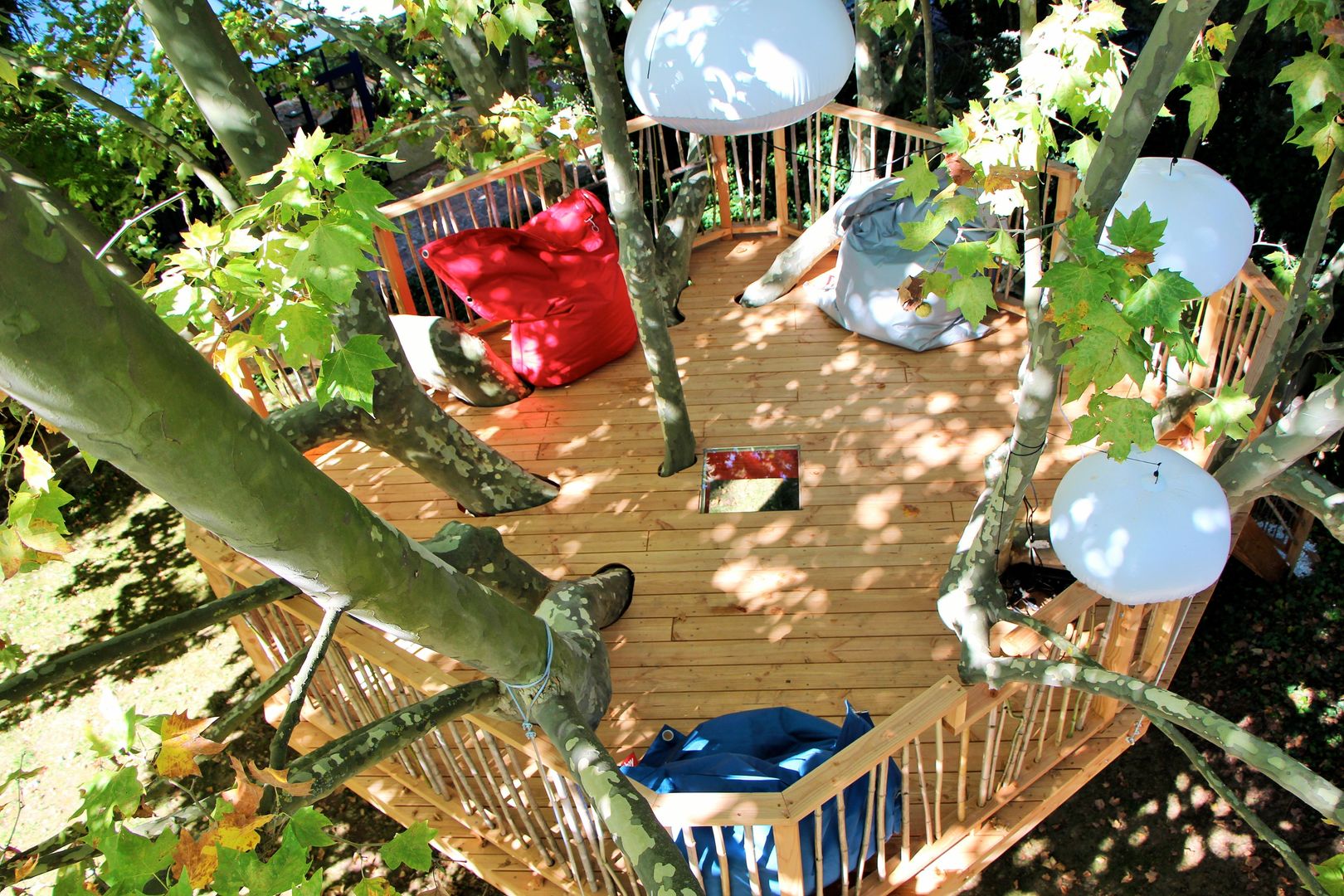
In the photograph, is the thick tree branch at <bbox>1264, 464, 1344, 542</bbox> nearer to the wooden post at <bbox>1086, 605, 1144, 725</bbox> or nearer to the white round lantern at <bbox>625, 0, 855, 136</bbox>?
the wooden post at <bbox>1086, 605, 1144, 725</bbox>

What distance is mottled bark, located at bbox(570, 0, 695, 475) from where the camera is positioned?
155 inches

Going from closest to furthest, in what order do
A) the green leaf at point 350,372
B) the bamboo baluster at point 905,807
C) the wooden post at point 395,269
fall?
the green leaf at point 350,372 < the bamboo baluster at point 905,807 < the wooden post at point 395,269

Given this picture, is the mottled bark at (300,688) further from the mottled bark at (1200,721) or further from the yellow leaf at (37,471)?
the mottled bark at (1200,721)

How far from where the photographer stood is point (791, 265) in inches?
240

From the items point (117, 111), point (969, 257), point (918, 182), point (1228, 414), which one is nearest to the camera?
point (969, 257)

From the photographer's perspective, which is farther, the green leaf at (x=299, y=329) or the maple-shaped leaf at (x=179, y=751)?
the green leaf at (x=299, y=329)

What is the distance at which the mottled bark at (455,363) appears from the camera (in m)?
5.24

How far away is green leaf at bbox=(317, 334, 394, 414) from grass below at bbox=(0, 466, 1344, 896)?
6.88ft

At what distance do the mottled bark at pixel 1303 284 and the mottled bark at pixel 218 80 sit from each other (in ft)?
12.6

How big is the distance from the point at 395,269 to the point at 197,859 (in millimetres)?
4146

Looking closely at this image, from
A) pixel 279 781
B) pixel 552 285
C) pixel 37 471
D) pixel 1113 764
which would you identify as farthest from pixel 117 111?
pixel 1113 764

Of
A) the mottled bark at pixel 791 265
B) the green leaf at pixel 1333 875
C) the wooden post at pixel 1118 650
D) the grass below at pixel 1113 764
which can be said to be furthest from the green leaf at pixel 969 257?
the mottled bark at pixel 791 265

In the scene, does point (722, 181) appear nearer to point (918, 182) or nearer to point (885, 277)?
point (885, 277)

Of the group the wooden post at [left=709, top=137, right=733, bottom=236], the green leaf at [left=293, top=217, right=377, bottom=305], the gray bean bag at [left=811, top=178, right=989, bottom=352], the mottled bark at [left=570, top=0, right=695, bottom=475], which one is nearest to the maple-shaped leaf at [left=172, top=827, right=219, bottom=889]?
the green leaf at [left=293, top=217, right=377, bottom=305]
